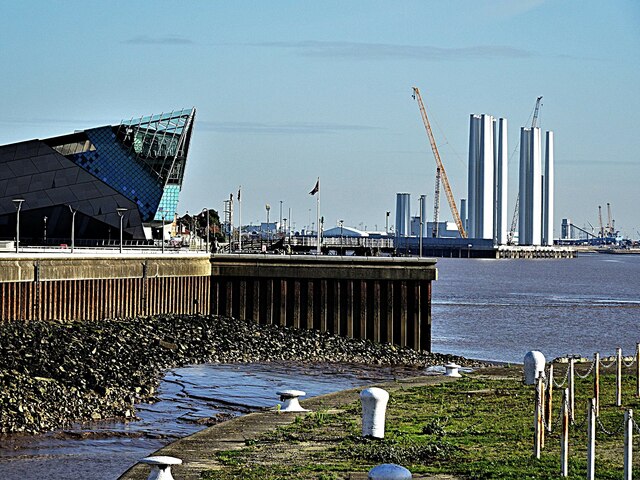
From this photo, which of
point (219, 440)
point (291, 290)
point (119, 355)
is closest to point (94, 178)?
point (291, 290)

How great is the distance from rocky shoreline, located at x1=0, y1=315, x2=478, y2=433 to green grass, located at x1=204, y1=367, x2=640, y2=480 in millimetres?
7061

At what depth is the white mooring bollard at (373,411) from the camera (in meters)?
23.8

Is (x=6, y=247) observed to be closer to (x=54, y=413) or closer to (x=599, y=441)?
(x=54, y=413)

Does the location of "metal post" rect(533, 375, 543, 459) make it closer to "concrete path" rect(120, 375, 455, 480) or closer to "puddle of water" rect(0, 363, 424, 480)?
"concrete path" rect(120, 375, 455, 480)

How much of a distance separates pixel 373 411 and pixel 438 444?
150cm

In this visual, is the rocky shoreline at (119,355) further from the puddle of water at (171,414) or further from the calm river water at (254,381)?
the calm river water at (254,381)

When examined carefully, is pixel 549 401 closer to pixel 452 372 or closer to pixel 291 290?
pixel 452 372

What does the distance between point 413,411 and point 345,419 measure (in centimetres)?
232

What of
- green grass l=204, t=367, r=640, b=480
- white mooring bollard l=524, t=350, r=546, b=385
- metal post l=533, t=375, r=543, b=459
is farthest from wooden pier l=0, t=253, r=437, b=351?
metal post l=533, t=375, r=543, b=459

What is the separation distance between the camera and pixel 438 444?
23.3 metres

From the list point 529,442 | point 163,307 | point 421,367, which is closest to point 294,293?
point 163,307

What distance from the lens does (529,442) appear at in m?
23.7

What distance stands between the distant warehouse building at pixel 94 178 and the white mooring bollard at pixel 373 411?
290ft

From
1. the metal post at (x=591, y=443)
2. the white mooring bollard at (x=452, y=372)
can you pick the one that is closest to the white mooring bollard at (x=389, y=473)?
the metal post at (x=591, y=443)
